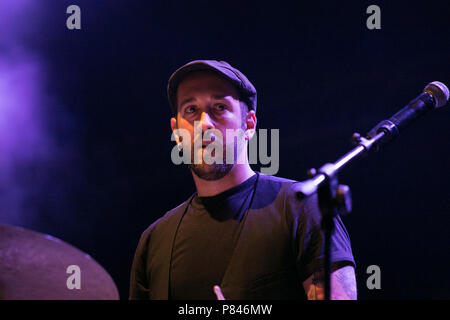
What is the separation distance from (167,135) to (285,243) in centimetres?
163

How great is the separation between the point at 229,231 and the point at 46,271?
775 millimetres

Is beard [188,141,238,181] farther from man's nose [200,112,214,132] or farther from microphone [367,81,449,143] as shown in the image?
microphone [367,81,449,143]

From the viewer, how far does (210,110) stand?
207 centimetres

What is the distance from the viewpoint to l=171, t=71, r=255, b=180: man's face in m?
2.04

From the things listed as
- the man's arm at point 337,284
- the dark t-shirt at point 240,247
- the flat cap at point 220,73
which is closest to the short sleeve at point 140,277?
the dark t-shirt at point 240,247

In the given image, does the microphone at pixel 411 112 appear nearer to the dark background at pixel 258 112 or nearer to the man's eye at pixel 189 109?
the man's eye at pixel 189 109

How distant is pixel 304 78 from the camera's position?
2805mm

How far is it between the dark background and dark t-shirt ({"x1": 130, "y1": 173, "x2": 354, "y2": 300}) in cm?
88

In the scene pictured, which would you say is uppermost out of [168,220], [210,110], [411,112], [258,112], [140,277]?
[258,112]

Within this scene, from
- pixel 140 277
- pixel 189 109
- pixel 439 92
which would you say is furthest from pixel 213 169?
pixel 439 92

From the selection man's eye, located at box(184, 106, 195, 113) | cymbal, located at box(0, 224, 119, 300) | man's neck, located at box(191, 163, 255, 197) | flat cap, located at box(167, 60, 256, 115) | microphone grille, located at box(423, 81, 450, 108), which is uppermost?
flat cap, located at box(167, 60, 256, 115)

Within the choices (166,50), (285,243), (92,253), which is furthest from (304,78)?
(92,253)

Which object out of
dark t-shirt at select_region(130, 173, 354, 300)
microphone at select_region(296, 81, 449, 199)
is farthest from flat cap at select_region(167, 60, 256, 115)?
microphone at select_region(296, 81, 449, 199)

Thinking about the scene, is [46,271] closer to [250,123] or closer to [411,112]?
[250,123]
